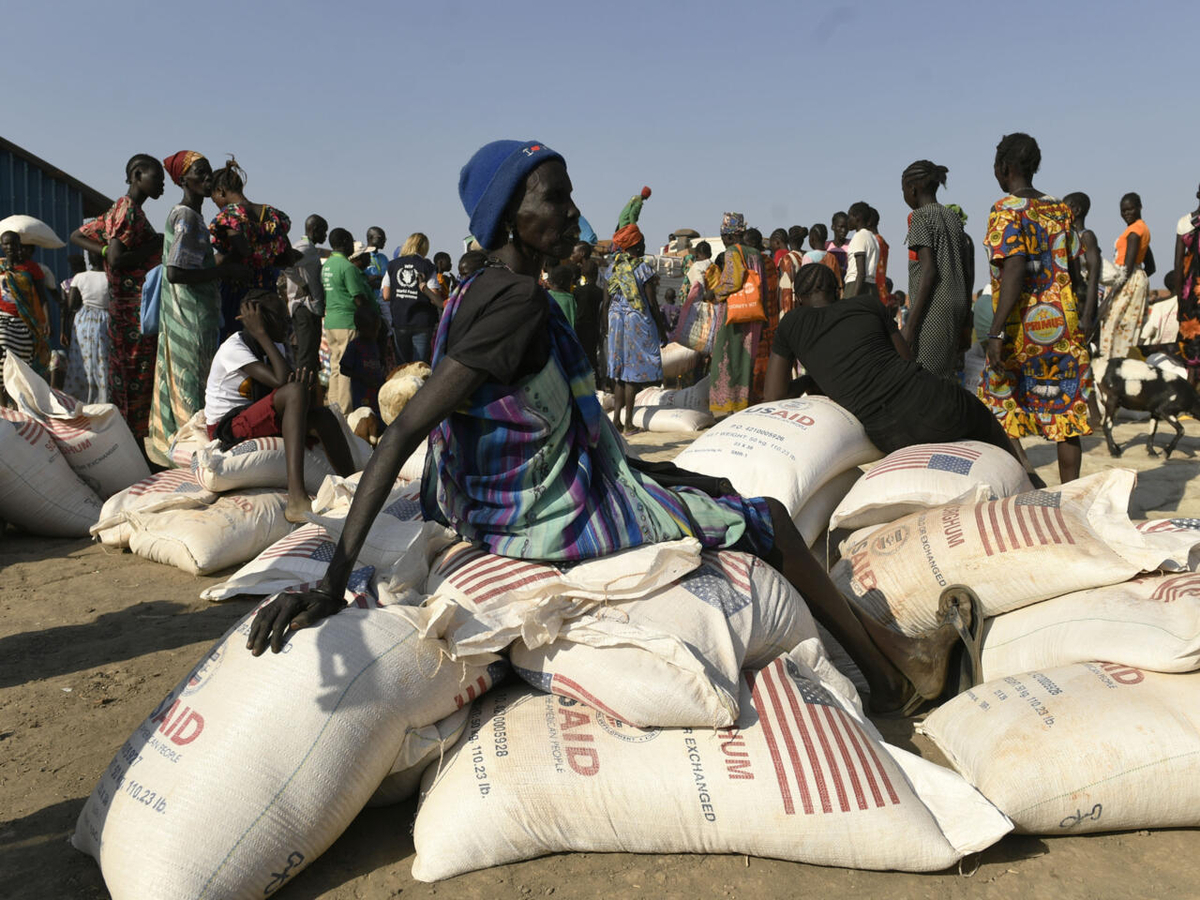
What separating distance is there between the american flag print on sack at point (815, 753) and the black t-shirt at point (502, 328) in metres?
0.82

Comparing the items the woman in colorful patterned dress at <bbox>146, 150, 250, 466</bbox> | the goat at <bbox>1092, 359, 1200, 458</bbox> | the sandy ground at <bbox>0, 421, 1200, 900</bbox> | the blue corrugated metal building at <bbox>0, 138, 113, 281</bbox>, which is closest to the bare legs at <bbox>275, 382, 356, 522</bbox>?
the sandy ground at <bbox>0, 421, 1200, 900</bbox>

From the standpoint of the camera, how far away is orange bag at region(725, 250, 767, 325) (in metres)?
7.55

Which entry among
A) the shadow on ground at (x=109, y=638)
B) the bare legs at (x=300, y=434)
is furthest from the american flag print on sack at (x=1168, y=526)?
the bare legs at (x=300, y=434)

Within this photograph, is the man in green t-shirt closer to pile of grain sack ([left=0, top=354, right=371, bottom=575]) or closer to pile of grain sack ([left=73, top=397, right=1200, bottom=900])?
pile of grain sack ([left=0, top=354, right=371, bottom=575])

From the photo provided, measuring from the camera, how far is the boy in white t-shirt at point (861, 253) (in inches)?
297

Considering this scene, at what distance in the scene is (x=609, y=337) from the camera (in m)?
7.71

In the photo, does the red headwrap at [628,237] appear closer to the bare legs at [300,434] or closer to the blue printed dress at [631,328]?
the blue printed dress at [631,328]

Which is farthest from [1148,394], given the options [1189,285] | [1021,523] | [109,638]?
[109,638]

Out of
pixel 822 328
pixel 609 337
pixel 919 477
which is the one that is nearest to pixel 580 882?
pixel 919 477

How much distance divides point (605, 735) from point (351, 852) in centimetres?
55

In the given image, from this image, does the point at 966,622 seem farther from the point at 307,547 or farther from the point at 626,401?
the point at 626,401

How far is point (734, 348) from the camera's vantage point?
25.3ft

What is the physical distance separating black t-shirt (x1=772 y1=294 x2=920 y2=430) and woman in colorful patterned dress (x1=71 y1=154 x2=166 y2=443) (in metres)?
3.45

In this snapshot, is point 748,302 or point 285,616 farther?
point 748,302
